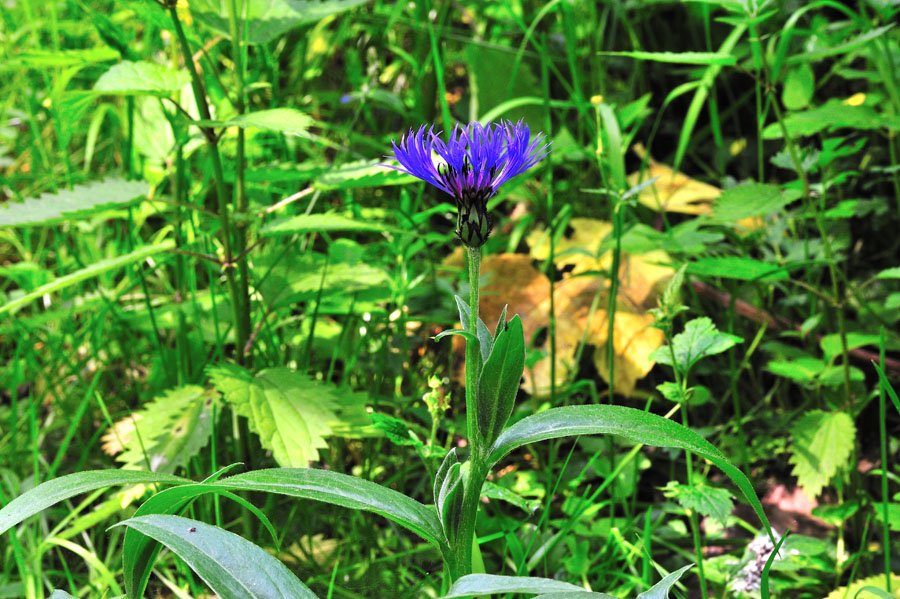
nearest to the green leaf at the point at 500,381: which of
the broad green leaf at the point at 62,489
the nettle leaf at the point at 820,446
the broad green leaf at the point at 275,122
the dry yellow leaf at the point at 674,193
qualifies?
the broad green leaf at the point at 62,489

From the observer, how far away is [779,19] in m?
2.19

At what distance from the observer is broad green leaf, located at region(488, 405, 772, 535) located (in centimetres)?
71

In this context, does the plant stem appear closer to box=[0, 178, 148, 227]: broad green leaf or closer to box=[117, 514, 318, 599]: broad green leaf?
box=[0, 178, 148, 227]: broad green leaf

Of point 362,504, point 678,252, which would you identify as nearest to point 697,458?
point 678,252

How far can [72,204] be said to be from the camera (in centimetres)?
131

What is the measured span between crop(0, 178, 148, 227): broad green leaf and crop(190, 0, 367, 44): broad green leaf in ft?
1.05

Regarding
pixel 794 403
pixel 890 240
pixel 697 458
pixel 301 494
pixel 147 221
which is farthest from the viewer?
pixel 147 221

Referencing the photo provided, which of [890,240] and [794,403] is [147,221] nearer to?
[794,403]

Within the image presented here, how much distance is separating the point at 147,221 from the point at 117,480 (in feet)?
5.85

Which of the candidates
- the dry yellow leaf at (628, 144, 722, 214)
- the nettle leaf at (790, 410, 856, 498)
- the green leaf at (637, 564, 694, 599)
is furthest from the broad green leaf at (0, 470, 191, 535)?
the dry yellow leaf at (628, 144, 722, 214)

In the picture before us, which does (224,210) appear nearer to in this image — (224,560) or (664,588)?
(224,560)

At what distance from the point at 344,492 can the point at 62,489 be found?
261 millimetres

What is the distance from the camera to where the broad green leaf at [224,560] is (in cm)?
66

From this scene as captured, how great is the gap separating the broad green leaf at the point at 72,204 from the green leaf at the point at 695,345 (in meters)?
0.90
